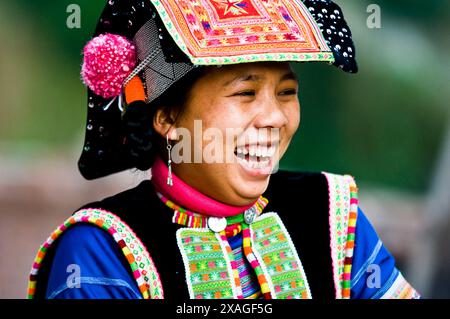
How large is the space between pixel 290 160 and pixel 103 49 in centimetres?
284

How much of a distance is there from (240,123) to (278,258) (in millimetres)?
478

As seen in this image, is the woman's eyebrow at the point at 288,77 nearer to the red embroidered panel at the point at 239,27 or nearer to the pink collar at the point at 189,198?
the red embroidered panel at the point at 239,27

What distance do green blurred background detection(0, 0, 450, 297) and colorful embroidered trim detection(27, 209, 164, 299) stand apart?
2.83 m

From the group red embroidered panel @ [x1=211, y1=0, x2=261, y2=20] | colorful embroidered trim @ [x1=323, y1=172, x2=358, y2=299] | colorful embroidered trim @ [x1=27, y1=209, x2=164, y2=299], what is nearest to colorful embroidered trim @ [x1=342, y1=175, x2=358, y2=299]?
colorful embroidered trim @ [x1=323, y1=172, x2=358, y2=299]

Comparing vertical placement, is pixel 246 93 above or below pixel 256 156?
above

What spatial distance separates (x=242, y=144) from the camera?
2586 millimetres

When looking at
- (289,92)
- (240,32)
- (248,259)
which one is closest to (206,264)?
(248,259)

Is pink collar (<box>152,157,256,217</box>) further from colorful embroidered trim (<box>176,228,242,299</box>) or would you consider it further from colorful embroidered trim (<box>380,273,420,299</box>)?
colorful embroidered trim (<box>380,273,420,299</box>)

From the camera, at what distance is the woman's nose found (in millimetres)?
2568

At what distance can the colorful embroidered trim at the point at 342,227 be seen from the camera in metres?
2.82

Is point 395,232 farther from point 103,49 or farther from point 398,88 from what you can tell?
point 103,49

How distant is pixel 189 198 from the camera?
8.87 ft

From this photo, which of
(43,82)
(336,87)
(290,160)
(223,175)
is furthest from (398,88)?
(223,175)

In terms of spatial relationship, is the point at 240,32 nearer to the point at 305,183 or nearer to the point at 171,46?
the point at 171,46
